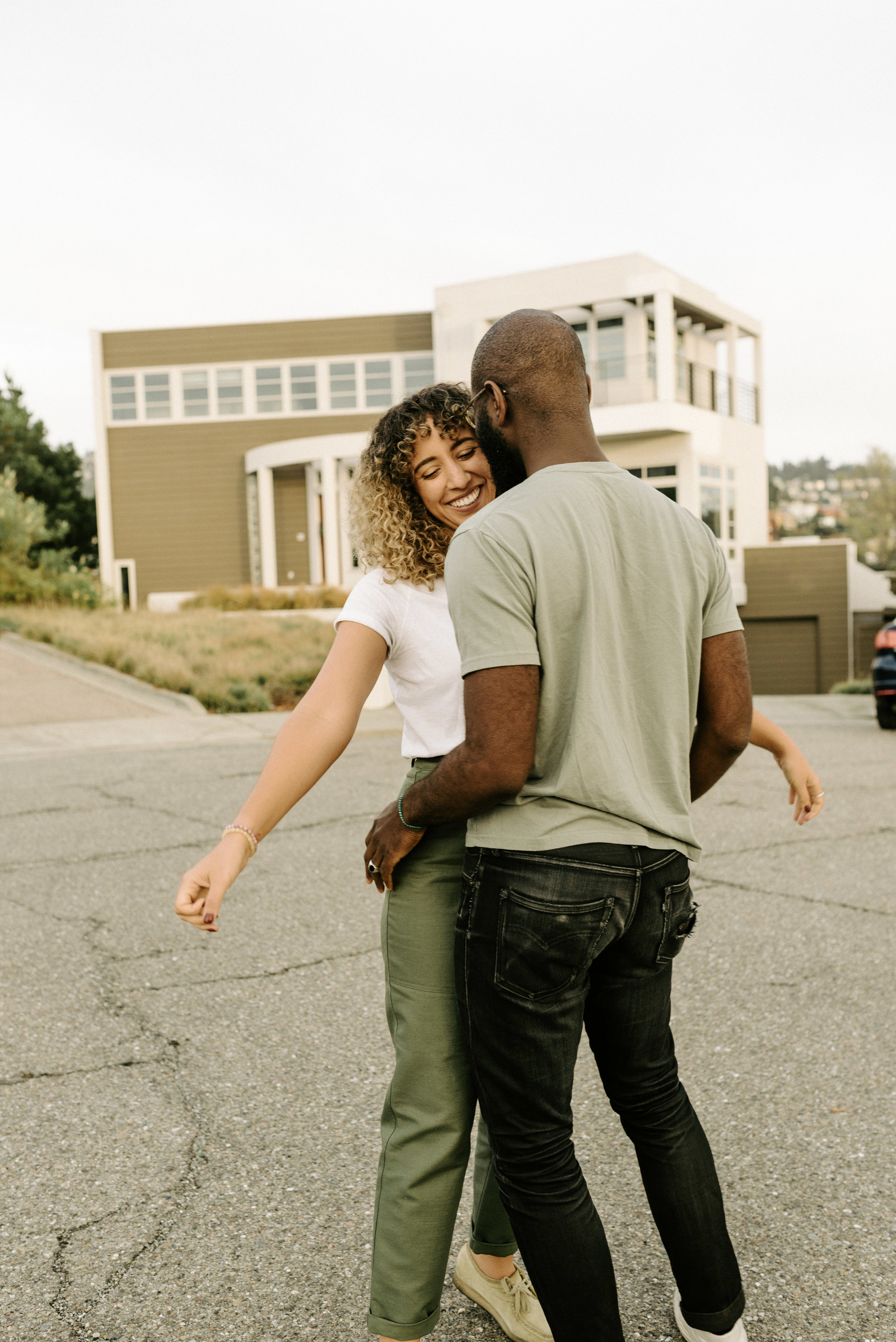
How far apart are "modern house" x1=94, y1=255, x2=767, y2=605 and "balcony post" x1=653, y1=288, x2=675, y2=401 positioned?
207 cm

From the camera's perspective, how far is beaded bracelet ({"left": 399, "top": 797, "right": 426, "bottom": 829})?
1856 mm

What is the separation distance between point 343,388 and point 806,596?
14.8 m

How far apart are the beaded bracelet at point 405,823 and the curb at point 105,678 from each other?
1312 cm

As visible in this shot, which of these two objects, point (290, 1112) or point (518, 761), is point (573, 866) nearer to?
point (518, 761)

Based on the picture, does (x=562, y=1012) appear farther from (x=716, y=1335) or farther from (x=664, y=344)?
(x=664, y=344)

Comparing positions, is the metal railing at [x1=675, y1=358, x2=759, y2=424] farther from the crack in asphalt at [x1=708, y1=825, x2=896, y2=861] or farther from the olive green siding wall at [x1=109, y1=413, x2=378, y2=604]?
the crack in asphalt at [x1=708, y1=825, x2=896, y2=861]

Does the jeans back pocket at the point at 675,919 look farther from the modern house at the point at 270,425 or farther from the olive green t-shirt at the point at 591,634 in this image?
the modern house at the point at 270,425

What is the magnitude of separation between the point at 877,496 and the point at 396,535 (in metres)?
61.9

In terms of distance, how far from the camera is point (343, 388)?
32.3 meters

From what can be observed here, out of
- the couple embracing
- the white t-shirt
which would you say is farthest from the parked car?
the white t-shirt

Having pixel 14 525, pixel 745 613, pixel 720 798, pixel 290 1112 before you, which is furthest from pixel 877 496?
pixel 290 1112

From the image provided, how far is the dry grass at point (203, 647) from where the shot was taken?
16219 mm

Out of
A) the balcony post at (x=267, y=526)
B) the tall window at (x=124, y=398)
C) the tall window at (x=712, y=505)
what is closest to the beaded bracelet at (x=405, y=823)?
the tall window at (x=712, y=505)

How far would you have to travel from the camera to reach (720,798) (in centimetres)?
794
